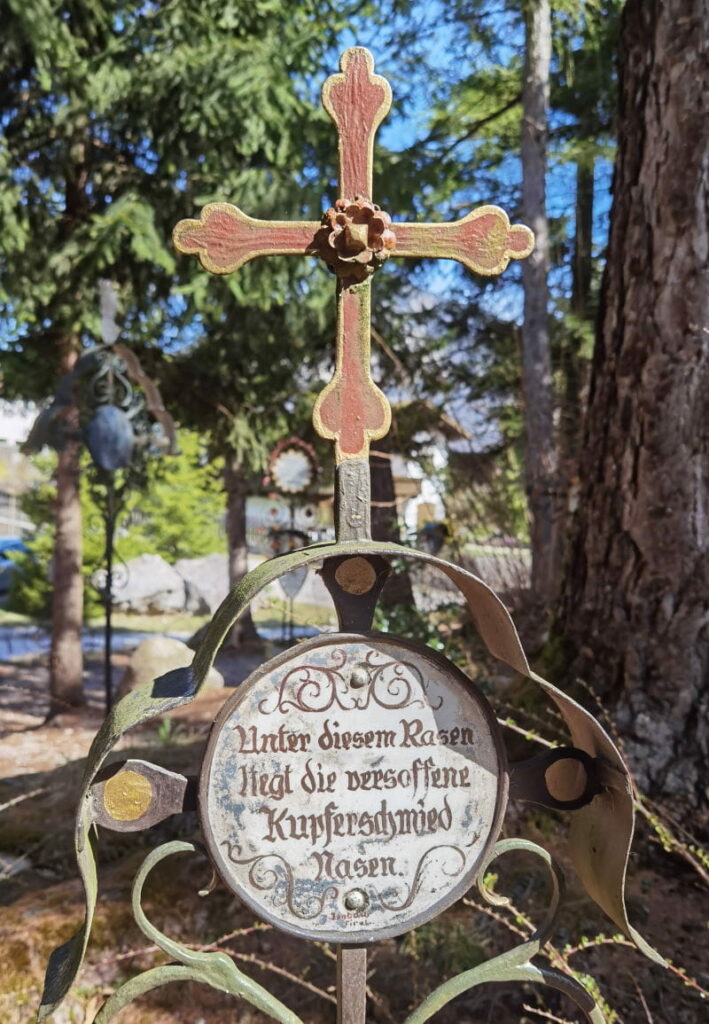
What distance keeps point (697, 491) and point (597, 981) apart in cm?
148

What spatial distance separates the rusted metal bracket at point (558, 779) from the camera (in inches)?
57.2

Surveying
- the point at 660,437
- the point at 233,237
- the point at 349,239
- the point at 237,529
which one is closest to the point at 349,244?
the point at 349,239

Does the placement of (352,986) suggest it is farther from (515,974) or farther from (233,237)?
(233,237)

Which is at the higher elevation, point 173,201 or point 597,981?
point 173,201

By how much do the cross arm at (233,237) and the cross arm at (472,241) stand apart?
0.19 meters

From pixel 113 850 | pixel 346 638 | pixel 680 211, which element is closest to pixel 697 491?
pixel 680 211

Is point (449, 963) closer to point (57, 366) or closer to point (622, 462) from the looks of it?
point (622, 462)

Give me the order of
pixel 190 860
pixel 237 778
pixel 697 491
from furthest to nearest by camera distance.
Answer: pixel 190 860, pixel 697 491, pixel 237 778

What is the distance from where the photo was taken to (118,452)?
5.61 m

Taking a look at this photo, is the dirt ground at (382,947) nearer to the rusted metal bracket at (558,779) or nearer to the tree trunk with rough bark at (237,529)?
the rusted metal bracket at (558,779)

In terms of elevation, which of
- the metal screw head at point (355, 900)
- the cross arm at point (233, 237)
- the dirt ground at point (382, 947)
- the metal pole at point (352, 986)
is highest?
the cross arm at point (233, 237)

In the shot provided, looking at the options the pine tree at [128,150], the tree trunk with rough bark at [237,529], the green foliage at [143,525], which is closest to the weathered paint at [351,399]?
the pine tree at [128,150]

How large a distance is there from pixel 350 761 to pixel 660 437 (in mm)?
1737

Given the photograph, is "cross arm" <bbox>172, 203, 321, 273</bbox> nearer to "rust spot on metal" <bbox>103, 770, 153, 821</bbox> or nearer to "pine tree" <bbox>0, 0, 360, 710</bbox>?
"rust spot on metal" <bbox>103, 770, 153, 821</bbox>
